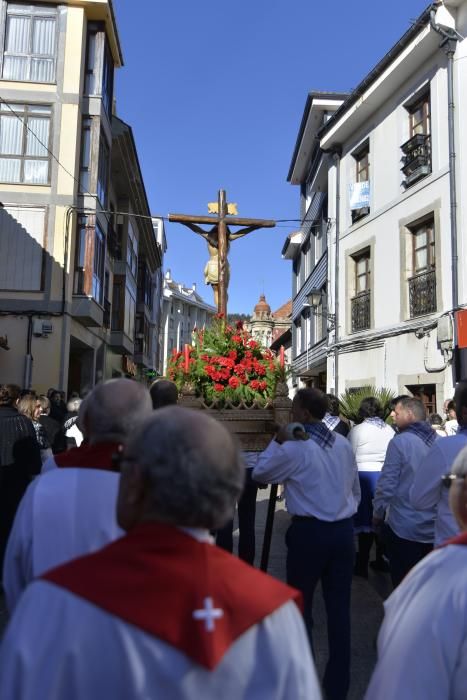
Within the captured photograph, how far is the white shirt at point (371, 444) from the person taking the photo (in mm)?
6340

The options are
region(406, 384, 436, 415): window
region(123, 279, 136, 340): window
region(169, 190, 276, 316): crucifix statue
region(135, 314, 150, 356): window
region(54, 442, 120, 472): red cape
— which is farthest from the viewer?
region(135, 314, 150, 356): window

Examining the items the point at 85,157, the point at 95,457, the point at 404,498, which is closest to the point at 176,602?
the point at 95,457

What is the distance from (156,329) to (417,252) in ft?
97.5

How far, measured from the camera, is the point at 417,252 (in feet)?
47.3

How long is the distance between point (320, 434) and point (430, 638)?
2327 mm

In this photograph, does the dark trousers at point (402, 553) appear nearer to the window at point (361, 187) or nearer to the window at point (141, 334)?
the window at point (361, 187)

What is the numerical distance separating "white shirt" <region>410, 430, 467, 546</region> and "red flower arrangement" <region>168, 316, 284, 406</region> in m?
1.62

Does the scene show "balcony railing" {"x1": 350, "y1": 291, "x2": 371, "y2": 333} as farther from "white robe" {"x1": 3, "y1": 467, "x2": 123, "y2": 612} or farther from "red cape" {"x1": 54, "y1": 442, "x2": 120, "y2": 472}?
"white robe" {"x1": 3, "y1": 467, "x2": 123, "y2": 612}

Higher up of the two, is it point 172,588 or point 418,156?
point 418,156

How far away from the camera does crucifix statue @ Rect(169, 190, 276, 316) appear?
7.96m

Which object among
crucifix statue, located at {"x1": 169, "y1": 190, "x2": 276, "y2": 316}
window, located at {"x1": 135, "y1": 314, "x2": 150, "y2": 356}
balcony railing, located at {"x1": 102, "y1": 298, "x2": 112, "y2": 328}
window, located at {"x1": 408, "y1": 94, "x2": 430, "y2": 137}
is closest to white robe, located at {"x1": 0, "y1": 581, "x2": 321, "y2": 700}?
crucifix statue, located at {"x1": 169, "y1": 190, "x2": 276, "y2": 316}

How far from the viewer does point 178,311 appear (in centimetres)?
6650

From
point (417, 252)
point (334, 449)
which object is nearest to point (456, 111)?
point (417, 252)

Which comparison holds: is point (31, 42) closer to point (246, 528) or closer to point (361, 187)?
point (361, 187)
